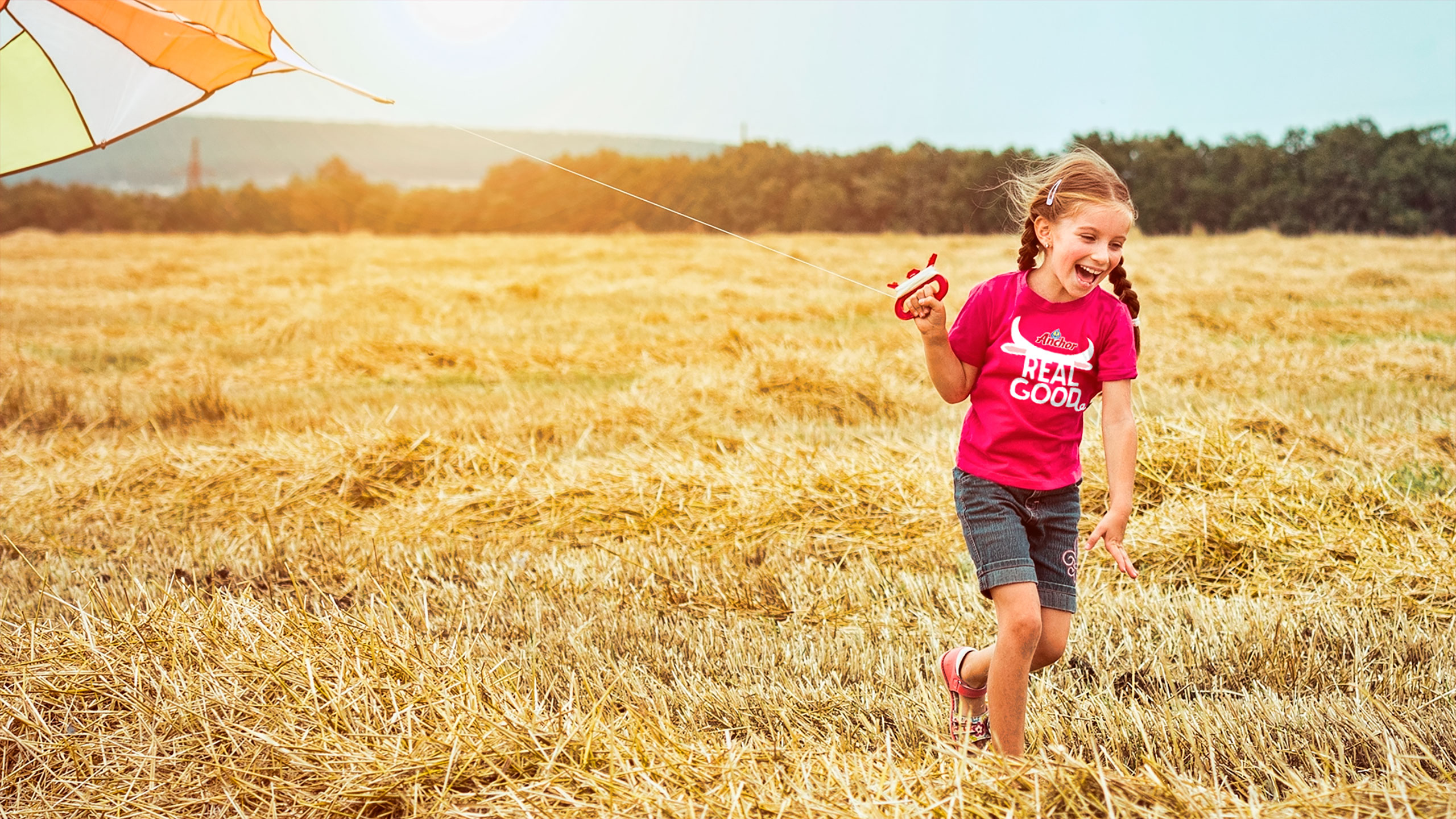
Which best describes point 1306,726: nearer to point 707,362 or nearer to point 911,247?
point 707,362

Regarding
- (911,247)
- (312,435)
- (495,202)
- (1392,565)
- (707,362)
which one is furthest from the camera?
(495,202)

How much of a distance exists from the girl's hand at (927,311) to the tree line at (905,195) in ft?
118

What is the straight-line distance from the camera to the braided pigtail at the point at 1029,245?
2.51 m

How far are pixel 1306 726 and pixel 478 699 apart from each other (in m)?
2.21

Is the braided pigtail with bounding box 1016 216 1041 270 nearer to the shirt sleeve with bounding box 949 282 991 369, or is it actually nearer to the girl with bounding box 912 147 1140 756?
the girl with bounding box 912 147 1140 756

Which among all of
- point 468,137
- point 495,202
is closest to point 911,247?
point 468,137

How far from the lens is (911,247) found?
28.8m

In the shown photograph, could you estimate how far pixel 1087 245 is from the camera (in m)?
2.32

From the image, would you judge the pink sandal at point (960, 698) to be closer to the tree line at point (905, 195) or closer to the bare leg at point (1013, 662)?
the bare leg at point (1013, 662)

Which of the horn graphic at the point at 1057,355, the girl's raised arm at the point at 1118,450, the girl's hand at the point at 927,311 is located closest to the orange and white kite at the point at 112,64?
the girl's hand at the point at 927,311

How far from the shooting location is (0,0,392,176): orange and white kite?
3.01m

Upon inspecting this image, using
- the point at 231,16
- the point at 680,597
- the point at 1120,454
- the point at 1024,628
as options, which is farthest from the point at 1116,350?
the point at 231,16

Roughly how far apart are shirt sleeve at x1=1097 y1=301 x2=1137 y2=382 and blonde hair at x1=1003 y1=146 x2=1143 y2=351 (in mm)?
40

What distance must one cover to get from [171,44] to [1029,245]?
2.69m
